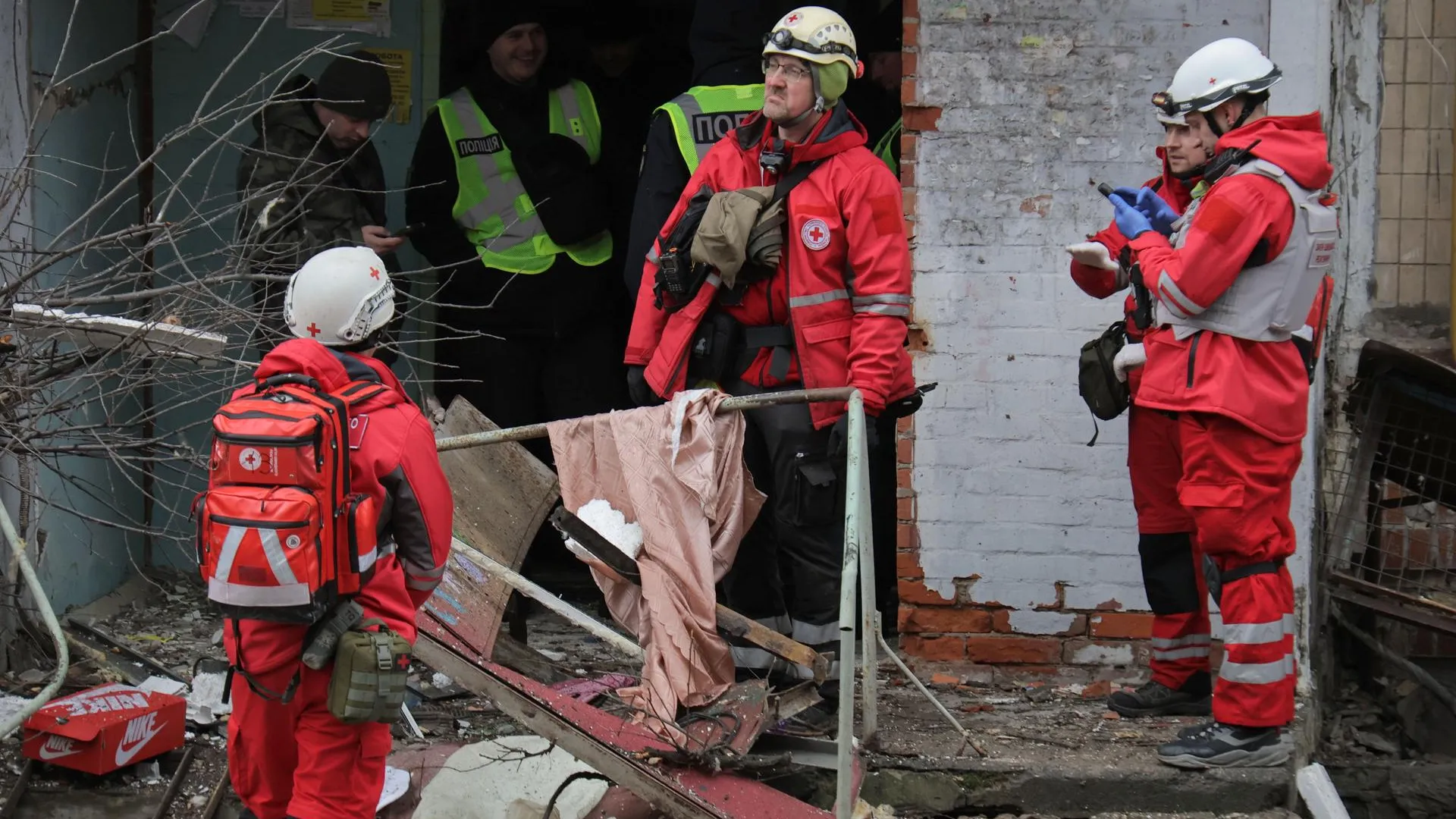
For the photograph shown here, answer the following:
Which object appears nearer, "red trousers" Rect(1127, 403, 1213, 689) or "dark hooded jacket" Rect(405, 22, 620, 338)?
"red trousers" Rect(1127, 403, 1213, 689)

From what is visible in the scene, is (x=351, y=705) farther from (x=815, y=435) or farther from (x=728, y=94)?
(x=728, y=94)

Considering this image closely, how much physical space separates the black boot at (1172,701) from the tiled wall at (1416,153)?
72.8 inches

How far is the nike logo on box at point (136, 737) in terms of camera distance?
4496 mm

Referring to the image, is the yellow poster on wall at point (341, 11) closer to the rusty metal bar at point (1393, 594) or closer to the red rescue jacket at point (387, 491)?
the red rescue jacket at point (387, 491)

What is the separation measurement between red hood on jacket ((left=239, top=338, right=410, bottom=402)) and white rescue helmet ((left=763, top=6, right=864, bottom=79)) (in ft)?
5.94

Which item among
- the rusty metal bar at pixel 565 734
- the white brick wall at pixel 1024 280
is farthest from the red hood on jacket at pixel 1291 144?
the rusty metal bar at pixel 565 734

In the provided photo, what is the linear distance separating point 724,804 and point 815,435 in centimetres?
122

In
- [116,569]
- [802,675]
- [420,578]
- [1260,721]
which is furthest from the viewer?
[116,569]

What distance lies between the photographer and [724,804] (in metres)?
4.05

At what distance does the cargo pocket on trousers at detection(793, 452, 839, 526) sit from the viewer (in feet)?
15.4

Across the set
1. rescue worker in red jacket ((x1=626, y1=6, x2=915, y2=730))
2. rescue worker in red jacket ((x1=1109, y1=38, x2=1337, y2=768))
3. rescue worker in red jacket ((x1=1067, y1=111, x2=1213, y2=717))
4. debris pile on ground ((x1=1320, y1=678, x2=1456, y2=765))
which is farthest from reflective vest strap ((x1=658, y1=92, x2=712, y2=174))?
debris pile on ground ((x1=1320, y1=678, x2=1456, y2=765))

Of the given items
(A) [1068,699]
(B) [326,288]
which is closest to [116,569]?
(B) [326,288]

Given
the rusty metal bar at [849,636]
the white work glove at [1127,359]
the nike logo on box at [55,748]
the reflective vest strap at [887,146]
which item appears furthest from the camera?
the reflective vest strap at [887,146]

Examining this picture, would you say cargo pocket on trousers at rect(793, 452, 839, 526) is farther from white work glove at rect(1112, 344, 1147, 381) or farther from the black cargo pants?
white work glove at rect(1112, 344, 1147, 381)
